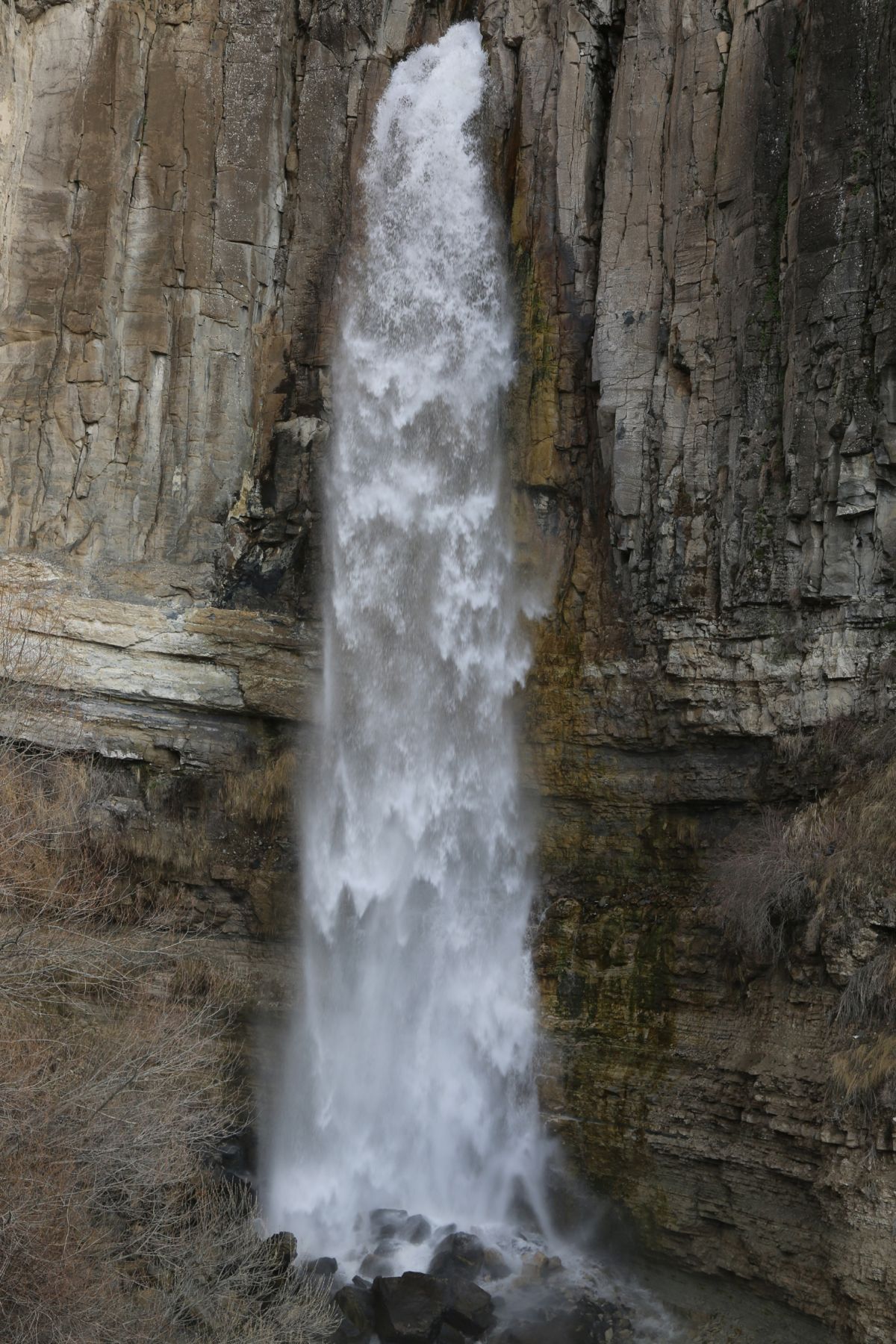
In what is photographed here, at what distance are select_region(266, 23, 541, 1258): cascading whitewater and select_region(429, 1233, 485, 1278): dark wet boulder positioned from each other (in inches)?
35.5

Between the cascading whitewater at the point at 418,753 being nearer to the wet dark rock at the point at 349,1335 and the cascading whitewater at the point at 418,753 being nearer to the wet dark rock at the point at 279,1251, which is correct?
the wet dark rock at the point at 279,1251

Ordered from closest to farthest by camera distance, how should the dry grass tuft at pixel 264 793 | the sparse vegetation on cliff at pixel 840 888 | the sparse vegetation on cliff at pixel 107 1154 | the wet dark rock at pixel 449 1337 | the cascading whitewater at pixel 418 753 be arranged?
the sparse vegetation on cliff at pixel 107 1154, the sparse vegetation on cliff at pixel 840 888, the wet dark rock at pixel 449 1337, the cascading whitewater at pixel 418 753, the dry grass tuft at pixel 264 793

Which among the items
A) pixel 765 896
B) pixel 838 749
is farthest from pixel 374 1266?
pixel 838 749

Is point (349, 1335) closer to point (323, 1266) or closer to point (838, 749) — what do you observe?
point (323, 1266)

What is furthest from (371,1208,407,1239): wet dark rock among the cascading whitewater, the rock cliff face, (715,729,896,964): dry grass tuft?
(715,729,896,964): dry grass tuft

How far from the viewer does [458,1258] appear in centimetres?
1435

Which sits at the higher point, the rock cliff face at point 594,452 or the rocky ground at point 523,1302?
the rock cliff face at point 594,452

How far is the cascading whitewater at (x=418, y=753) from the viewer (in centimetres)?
1639

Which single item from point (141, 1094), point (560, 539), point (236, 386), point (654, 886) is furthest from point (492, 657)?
point (141, 1094)

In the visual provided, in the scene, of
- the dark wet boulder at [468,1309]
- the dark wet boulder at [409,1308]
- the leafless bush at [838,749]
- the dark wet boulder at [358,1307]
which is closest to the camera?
the dark wet boulder at [409,1308]

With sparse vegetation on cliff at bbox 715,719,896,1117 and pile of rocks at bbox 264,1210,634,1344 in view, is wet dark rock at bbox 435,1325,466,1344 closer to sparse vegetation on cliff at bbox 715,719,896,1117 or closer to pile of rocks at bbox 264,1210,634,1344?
pile of rocks at bbox 264,1210,634,1344

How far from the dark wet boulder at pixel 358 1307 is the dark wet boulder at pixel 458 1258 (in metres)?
0.96

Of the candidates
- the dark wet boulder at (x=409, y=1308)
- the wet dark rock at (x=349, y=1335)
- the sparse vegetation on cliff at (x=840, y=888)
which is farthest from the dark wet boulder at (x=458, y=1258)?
the sparse vegetation on cliff at (x=840, y=888)

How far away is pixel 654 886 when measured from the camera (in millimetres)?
16812
